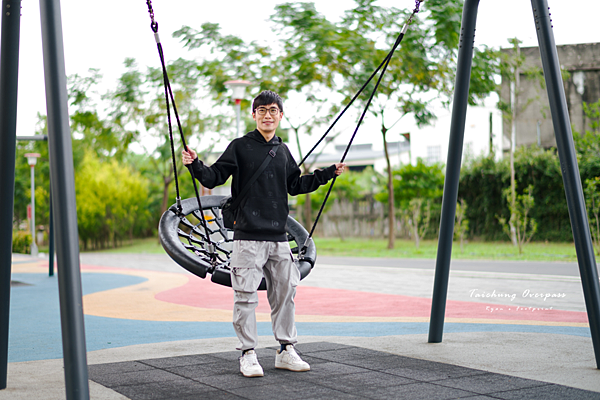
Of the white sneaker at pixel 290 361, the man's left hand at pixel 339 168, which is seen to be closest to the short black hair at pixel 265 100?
the man's left hand at pixel 339 168

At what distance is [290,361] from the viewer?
4148mm

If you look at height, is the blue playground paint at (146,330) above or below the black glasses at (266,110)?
below

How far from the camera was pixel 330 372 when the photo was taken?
4035 millimetres

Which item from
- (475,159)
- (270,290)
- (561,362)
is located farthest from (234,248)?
(475,159)

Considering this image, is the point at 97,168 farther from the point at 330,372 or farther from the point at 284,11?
the point at 330,372

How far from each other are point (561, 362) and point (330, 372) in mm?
1574

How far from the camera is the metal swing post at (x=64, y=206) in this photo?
3053 millimetres

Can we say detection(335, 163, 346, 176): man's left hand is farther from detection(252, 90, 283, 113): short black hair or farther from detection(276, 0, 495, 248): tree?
detection(276, 0, 495, 248): tree

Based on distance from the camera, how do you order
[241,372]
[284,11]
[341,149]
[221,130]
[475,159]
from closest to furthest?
1. [241,372]
2. [284,11]
3. [475,159]
4. [221,130]
5. [341,149]

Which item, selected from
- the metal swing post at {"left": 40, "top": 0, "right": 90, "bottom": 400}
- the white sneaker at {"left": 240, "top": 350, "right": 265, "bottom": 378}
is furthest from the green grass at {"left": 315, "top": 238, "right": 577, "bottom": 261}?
the metal swing post at {"left": 40, "top": 0, "right": 90, "bottom": 400}

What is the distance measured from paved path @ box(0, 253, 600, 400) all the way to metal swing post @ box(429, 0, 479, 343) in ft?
0.84

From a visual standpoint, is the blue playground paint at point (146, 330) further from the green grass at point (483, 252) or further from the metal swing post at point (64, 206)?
the green grass at point (483, 252)

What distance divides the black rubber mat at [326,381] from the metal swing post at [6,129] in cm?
73

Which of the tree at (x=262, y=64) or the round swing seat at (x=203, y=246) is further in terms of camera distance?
the tree at (x=262, y=64)
